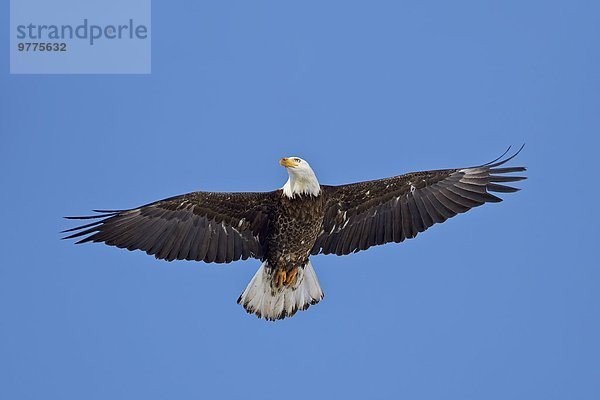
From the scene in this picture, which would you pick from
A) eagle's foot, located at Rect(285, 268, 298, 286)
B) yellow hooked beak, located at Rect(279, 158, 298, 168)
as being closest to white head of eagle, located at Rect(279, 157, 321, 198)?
yellow hooked beak, located at Rect(279, 158, 298, 168)

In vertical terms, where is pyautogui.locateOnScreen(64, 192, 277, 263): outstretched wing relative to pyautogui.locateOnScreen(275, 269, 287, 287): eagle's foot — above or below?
above

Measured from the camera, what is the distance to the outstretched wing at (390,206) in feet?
46.0

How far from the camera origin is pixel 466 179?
1403 centimetres

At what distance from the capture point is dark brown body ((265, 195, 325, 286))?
13828 millimetres

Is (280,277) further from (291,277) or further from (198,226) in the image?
(198,226)

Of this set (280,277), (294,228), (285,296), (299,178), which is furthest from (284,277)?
(299,178)

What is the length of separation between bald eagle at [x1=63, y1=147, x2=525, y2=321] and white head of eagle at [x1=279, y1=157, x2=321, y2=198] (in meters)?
0.01

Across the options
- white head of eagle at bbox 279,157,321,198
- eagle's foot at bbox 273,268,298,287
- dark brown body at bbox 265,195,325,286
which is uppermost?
white head of eagle at bbox 279,157,321,198

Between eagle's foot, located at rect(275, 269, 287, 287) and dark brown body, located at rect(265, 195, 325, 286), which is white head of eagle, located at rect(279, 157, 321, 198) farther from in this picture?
eagle's foot, located at rect(275, 269, 287, 287)

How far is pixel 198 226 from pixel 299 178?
1217 millimetres

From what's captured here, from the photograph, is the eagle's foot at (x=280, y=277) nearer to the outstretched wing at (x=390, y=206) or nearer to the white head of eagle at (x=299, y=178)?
→ the outstretched wing at (x=390, y=206)

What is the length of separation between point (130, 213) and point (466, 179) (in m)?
3.60

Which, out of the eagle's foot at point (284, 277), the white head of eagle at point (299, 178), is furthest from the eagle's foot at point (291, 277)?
the white head of eagle at point (299, 178)

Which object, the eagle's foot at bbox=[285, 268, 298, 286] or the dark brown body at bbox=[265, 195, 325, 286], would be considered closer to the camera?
the dark brown body at bbox=[265, 195, 325, 286]
